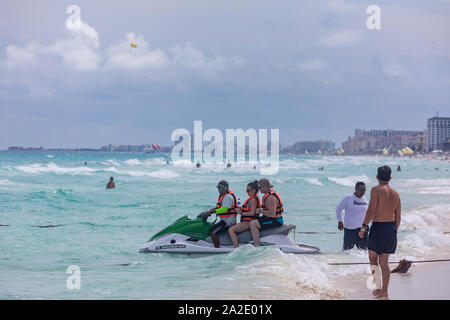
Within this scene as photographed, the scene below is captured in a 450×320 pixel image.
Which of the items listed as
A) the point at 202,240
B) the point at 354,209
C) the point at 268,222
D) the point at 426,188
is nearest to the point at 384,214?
the point at 354,209

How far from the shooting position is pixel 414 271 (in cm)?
838

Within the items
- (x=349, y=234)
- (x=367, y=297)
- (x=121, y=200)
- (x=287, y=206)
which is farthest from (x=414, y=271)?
(x=121, y=200)

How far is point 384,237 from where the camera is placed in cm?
634

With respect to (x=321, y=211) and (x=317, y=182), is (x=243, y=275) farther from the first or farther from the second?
(x=317, y=182)

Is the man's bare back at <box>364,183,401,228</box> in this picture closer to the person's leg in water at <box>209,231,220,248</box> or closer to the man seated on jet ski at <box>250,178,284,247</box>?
the man seated on jet ski at <box>250,178,284,247</box>

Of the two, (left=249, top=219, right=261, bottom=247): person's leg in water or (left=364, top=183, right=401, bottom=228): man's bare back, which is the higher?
(left=364, top=183, right=401, bottom=228): man's bare back

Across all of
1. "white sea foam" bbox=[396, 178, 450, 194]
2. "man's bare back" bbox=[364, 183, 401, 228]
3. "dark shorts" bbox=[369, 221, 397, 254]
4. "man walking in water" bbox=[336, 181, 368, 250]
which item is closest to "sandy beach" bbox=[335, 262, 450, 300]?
"dark shorts" bbox=[369, 221, 397, 254]

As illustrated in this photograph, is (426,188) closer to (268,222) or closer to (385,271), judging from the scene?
(268,222)

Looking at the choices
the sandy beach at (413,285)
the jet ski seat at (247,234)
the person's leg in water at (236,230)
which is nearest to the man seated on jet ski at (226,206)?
the person's leg in water at (236,230)

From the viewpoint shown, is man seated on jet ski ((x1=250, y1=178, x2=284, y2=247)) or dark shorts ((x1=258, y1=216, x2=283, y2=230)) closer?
man seated on jet ski ((x1=250, y1=178, x2=284, y2=247))

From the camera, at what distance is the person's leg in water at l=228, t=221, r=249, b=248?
966 centimetres

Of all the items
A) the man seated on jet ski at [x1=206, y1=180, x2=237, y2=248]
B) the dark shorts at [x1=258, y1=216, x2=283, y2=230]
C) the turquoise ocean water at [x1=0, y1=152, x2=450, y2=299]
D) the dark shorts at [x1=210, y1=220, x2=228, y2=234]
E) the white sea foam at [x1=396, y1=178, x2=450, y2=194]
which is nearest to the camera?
the turquoise ocean water at [x1=0, y1=152, x2=450, y2=299]

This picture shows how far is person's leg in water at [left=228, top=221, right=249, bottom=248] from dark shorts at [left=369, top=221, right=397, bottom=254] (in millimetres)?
3515

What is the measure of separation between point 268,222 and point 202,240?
4.38ft
